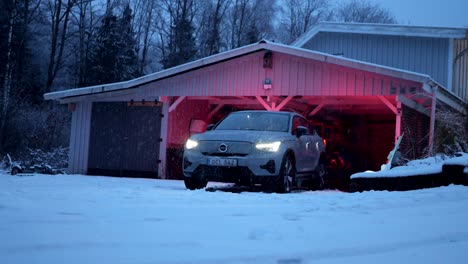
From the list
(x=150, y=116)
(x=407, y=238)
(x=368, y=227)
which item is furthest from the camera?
(x=150, y=116)

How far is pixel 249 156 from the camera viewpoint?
893 cm

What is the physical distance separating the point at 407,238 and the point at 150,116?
12.4 m

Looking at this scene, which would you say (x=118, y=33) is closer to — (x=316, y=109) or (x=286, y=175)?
(x=316, y=109)

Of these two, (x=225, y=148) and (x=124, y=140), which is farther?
(x=124, y=140)

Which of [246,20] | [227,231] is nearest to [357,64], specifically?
[227,231]

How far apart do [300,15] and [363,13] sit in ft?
18.1

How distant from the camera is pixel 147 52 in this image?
44031 millimetres

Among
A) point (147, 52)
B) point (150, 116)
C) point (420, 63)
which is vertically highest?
point (147, 52)

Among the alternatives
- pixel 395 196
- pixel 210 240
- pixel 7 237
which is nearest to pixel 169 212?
pixel 210 240

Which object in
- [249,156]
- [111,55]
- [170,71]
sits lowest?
[249,156]

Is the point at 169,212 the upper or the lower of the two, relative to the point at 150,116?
lower

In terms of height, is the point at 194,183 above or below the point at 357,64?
below

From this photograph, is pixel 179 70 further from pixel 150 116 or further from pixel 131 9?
pixel 131 9

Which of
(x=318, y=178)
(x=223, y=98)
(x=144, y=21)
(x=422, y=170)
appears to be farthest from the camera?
(x=144, y=21)
